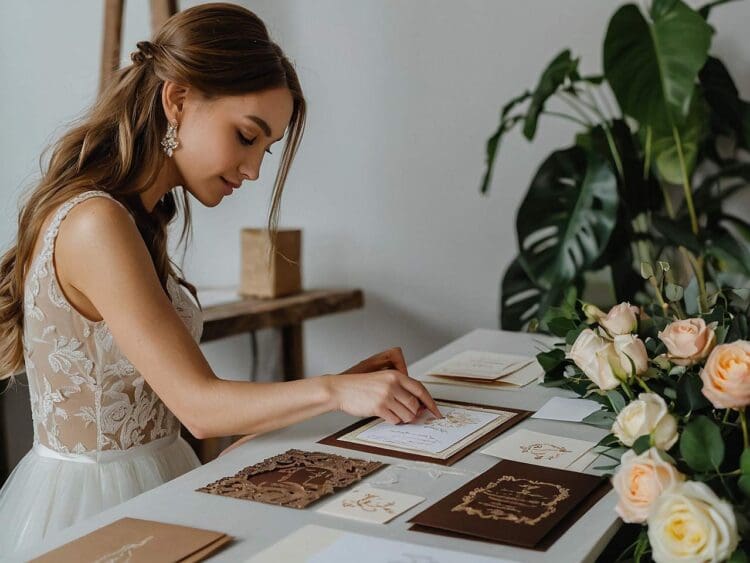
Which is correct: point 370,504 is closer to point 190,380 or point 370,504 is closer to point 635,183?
point 190,380

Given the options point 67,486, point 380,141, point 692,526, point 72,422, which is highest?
point 380,141

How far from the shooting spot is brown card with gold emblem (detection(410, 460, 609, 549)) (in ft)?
3.51

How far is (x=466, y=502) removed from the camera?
1.16 m

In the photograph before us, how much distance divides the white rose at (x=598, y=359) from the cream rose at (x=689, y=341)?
0.07 meters

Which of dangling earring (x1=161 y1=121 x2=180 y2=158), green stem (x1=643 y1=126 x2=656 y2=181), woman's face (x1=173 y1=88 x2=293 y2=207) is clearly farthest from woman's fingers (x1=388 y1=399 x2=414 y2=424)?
green stem (x1=643 y1=126 x2=656 y2=181)

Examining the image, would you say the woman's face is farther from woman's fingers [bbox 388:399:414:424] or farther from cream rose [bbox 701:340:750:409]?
cream rose [bbox 701:340:750:409]

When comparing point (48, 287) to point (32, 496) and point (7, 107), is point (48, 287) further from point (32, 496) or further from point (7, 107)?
point (7, 107)

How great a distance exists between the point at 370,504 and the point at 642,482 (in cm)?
35

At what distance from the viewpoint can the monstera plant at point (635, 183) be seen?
242 cm

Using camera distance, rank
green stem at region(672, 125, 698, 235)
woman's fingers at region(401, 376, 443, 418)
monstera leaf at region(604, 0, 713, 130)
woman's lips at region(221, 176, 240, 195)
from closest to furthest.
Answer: woman's fingers at region(401, 376, 443, 418) < woman's lips at region(221, 176, 240, 195) < monstera leaf at region(604, 0, 713, 130) < green stem at region(672, 125, 698, 235)

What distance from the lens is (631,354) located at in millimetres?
1245

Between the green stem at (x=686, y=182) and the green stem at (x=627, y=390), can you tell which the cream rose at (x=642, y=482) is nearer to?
the green stem at (x=627, y=390)

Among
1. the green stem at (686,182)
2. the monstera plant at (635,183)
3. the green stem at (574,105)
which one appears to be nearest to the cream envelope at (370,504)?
the monstera plant at (635,183)

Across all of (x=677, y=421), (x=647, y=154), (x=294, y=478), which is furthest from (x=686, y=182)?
(x=294, y=478)
